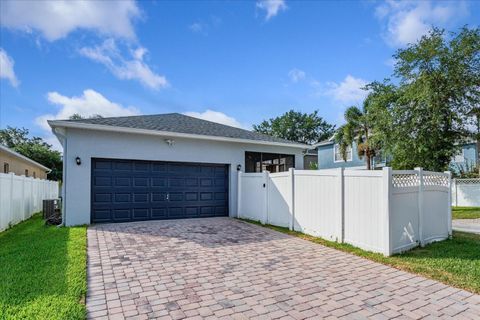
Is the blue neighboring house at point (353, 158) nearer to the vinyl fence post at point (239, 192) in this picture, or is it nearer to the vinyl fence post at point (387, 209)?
the vinyl fence post at point (239, 192)

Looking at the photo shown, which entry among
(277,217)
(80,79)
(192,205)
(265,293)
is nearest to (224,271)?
(265,293)

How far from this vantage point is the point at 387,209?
6.09 m

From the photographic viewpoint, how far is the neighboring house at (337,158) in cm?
2293

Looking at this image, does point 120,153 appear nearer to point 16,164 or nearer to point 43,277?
point 43,277

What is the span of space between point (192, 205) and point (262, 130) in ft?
115

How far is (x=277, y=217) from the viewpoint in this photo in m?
9.71

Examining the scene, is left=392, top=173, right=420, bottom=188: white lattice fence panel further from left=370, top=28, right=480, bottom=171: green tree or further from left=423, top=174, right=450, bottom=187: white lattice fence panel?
left=370, top=28, right=480, bottom=171: green tree

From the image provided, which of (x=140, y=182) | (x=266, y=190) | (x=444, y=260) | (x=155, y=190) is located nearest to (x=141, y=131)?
(x=140, y=182)

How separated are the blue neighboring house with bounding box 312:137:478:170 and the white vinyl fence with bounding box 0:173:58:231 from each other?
18.0 m

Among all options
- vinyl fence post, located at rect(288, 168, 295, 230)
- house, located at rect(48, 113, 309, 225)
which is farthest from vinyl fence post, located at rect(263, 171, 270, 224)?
house, located at rect(48, 113, 309, 225)

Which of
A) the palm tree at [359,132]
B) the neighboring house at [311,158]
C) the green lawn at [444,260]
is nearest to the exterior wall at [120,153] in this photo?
the green lawn at [444,260]

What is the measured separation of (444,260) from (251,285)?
4.13 m

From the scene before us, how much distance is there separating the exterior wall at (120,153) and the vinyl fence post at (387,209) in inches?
267

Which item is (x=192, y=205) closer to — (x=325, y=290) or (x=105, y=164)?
(x=105, y=164)
